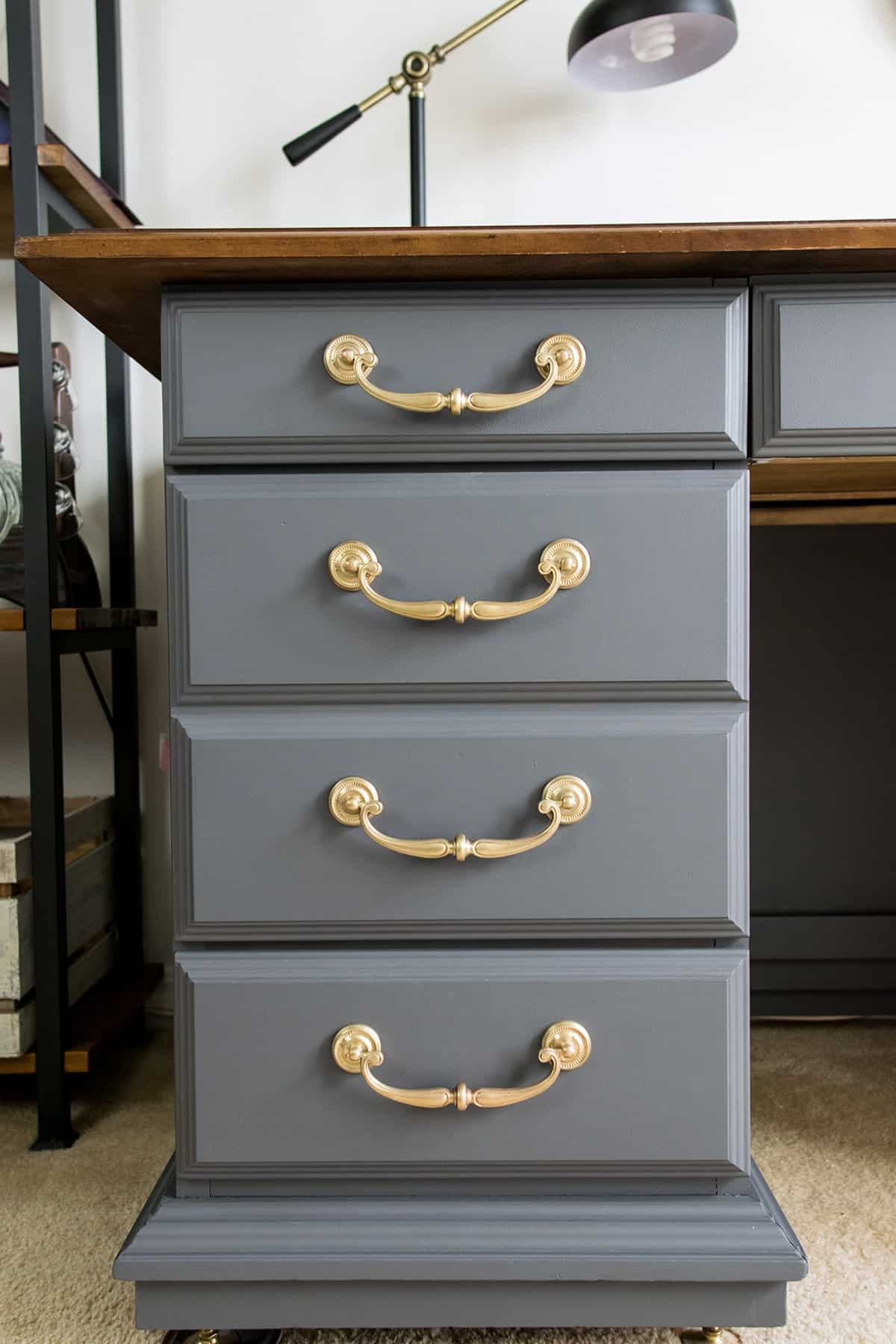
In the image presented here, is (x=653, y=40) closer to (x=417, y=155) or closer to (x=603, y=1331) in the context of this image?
(x=417, y=155)

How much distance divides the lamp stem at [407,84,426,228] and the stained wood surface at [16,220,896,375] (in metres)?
0.51


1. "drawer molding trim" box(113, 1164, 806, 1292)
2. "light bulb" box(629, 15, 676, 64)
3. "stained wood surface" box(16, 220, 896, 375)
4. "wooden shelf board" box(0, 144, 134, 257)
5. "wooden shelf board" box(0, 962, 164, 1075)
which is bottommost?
"wooden shelf board" box(0, 962, 164, 1075)

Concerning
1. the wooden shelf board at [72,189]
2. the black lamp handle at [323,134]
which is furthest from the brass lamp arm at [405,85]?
the wooden shelf board at [72,189]

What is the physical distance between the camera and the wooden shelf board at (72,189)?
946 millimetres

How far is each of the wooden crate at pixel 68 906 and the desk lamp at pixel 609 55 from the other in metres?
0.84

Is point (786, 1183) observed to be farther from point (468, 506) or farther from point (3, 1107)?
point (3, 1107)

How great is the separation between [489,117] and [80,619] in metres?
0.87

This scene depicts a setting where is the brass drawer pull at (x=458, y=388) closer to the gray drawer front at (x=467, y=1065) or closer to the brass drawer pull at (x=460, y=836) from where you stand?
the brass drawer pull at (x=460, y=836)

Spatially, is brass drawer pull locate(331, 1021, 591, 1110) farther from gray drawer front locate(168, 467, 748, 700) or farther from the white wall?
the white wall

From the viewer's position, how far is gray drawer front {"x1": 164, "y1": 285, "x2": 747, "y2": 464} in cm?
64

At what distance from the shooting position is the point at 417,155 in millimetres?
1072

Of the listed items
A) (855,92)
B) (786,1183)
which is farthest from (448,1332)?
(855,92)

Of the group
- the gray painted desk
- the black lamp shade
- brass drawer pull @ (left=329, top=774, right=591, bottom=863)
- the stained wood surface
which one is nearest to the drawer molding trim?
the gray painted desk

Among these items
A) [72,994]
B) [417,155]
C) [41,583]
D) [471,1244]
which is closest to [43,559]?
[41,583]
